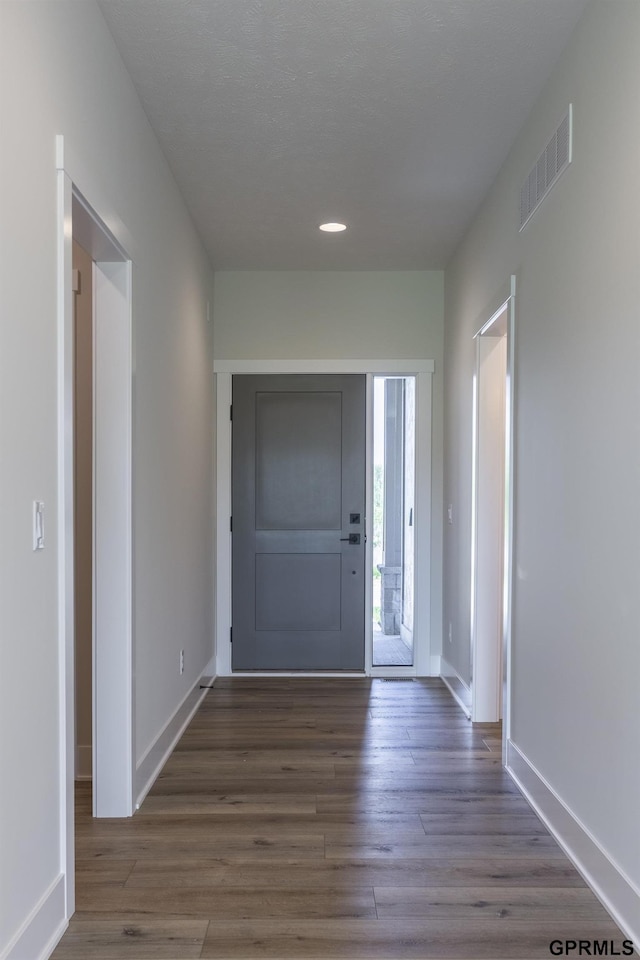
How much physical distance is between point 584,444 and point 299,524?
3126 mm

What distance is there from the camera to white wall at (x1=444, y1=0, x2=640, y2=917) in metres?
2.11

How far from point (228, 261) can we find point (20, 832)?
4042mm

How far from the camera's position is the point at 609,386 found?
7.40 feet

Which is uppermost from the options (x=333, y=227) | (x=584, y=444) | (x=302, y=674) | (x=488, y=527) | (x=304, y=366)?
(x=333, y=227)

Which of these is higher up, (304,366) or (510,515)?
(304,366)

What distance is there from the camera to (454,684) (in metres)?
4.81

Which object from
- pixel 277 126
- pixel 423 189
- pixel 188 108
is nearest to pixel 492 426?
pixel 423 189

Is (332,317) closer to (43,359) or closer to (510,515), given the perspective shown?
(510,515)

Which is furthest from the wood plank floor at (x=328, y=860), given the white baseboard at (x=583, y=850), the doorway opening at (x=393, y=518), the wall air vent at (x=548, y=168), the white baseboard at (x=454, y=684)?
the doorway opening at (x=393, y=518)

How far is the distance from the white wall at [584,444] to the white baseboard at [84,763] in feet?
5.98

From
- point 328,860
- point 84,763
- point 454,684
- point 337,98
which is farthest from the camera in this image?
point 454,684

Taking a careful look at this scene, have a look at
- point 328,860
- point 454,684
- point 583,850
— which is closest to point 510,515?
point 583,850

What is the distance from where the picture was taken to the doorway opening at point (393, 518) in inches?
254

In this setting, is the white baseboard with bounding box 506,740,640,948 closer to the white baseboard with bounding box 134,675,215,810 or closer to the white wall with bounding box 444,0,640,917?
the white wall with bounding box 444,0,640,917
